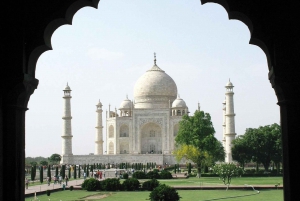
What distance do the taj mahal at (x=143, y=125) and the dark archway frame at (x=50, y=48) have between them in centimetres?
3911

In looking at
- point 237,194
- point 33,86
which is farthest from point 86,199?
point 33,86

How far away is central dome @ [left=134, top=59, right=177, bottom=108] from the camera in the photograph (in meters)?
49.7

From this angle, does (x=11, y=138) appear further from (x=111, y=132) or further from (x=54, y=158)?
(x=54, y=158)

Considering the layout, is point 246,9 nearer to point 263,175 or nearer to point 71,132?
point 263,175

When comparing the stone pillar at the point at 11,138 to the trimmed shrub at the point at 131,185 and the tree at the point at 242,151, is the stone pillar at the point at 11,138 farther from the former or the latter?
the tree at the point at 242,151

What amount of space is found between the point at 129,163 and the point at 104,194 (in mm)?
26266

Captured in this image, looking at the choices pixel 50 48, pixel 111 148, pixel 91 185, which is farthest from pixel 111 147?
pixel 50 48

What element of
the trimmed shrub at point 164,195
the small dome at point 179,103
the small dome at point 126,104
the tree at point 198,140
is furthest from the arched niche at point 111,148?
the trimmed shrub at point 164,195

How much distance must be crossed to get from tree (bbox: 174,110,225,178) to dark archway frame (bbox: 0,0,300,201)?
26.0 metres

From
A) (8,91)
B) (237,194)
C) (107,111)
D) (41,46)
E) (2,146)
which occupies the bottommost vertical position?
(237,194)

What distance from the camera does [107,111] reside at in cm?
4959

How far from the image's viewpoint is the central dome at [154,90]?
163ft

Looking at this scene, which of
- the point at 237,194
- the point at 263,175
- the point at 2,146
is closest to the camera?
the point at 2,146

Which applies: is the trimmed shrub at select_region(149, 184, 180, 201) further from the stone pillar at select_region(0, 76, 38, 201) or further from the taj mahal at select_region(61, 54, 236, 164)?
the taj mahal at select_region(61, 54, 236, 164)
